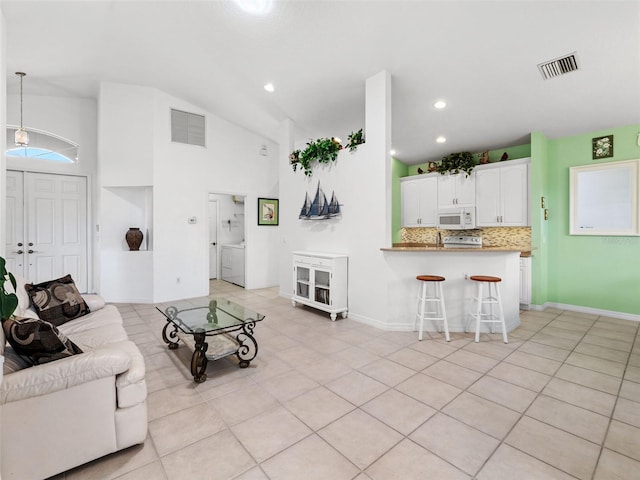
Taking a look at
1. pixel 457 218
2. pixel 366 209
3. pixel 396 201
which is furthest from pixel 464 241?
pixel 366 209

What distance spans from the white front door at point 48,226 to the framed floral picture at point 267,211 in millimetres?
3219

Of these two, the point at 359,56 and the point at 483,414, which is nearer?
the point at 483,414

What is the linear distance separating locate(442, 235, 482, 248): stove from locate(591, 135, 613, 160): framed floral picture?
6.75 feet

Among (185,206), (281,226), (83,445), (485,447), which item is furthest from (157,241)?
(485,447)

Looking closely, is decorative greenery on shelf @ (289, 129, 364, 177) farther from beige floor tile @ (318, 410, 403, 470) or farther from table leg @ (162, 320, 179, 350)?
beige floor tile @ (318, 410, 403, 470)

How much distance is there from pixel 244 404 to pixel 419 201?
17.5 feet

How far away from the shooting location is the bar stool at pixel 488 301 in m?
3.31

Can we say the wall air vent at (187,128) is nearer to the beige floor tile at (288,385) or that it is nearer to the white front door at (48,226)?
the white front door at (48,226)

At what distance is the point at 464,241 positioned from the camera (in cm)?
584

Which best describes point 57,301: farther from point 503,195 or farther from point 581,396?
point 503,195

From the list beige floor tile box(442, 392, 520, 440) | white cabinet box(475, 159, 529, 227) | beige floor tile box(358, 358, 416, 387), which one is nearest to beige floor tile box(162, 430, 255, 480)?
beige floor tile box(358, 358, 416, 387)

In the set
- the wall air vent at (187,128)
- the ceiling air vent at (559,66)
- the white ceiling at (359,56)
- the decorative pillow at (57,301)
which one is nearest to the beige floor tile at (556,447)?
the white ceiling at (359,56)

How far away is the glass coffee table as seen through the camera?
2.52 metres

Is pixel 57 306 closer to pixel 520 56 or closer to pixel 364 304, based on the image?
pixel 364 304
